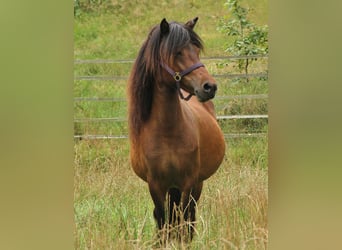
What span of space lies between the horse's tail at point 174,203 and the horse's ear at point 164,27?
0.51 metres

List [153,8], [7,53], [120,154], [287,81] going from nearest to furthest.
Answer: [287,81] < [7,53] < [153,8] < [120,154]

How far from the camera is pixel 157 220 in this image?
5.46ft

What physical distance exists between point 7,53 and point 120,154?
1.58 ft

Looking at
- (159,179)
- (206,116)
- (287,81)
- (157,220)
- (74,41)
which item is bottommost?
(157,220)

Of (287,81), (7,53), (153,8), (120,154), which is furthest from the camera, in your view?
(120,154)

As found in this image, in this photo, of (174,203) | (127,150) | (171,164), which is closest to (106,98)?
(127,150)

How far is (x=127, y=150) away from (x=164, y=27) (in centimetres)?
43

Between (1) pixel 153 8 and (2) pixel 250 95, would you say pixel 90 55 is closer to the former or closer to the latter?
(1) pixel 153 8

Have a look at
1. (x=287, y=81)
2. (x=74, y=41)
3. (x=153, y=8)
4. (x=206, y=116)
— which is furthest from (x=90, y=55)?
(x=287, y=81)

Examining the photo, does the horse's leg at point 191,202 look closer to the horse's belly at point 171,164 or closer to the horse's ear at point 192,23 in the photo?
the horse's belly at point 171,164

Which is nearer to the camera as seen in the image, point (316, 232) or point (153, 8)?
point (316, 232)

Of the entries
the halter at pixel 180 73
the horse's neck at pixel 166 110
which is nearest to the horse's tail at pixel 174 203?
the horse's neck at pixel 166 110

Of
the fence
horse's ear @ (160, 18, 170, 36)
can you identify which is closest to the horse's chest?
the fence

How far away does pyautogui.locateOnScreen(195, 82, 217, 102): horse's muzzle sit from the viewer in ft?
4.83
